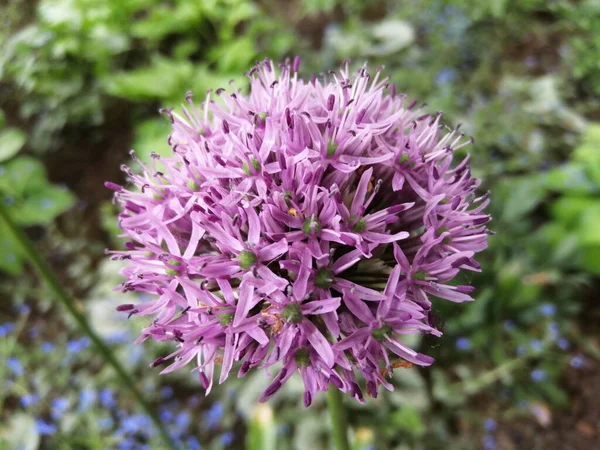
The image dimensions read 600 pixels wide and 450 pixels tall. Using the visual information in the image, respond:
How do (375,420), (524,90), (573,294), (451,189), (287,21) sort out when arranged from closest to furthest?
(451,189) < (375,420) < (573,294) < (524,90) < (287,21)

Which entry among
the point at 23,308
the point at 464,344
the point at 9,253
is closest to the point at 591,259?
the point at 464,344

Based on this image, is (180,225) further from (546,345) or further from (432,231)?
(546,345)

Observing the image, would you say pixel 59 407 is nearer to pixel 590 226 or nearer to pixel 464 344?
pixel 464 344

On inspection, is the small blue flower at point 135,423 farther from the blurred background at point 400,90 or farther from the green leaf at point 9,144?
the green leaf at point 9,144

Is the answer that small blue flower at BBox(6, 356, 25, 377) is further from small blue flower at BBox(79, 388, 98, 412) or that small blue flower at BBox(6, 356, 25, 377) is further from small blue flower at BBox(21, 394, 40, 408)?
small blue flower at BBox(79, 388, 98, 412)

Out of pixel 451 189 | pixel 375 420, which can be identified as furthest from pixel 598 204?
pixel 451 189

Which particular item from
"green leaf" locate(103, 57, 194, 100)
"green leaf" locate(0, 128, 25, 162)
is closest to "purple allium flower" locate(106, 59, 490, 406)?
"green leaf" locate(0, 128, 25, 162)
